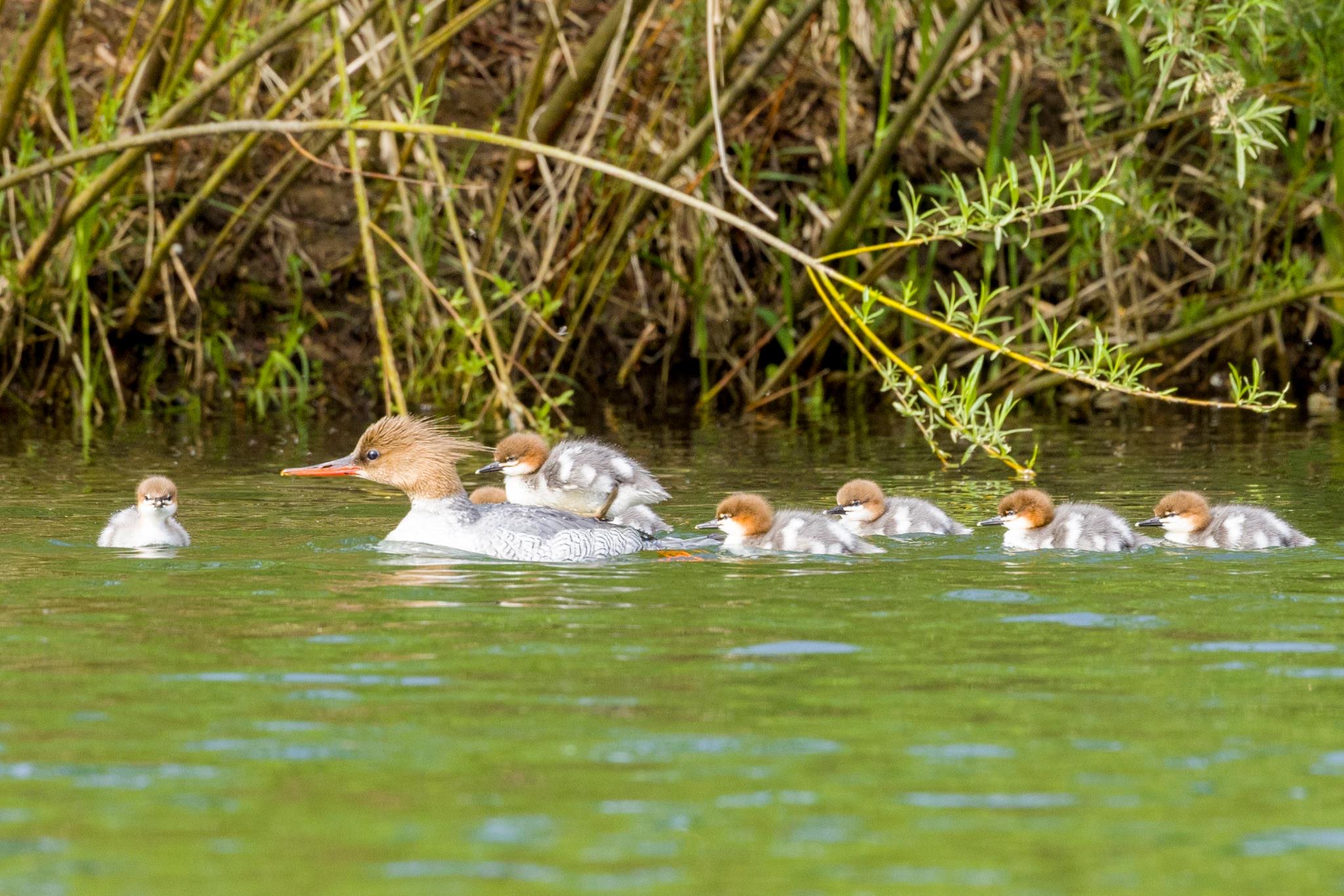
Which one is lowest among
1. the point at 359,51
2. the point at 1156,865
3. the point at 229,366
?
the point at 1156,865

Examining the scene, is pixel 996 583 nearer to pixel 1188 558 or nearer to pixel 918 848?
pixel 1188 558

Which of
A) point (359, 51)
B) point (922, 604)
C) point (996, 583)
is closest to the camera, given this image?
point (922, 604)

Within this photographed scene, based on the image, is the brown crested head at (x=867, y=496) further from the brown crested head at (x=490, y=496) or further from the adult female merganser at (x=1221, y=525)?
the brown crested head at (x=490, y=496)

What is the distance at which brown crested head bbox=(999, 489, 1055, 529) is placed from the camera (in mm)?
7117

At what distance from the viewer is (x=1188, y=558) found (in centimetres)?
670

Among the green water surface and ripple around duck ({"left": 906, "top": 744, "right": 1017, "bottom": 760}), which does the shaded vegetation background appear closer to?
the green water surface

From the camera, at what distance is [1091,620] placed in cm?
546

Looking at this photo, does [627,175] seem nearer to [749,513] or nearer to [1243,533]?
[749,513]

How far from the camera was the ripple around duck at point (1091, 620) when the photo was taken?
5375mm

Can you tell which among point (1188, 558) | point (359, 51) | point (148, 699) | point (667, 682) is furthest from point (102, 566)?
point (359, 51)

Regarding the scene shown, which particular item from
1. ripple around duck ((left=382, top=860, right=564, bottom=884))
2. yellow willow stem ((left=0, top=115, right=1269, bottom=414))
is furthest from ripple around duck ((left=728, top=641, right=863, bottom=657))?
ripple around duck ((left=382, top=860, right=564, bottom=884))

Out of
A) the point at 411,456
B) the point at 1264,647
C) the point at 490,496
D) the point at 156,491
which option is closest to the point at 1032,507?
the point at 1264,647

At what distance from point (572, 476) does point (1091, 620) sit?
3.19 m

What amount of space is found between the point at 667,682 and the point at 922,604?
132 cm
